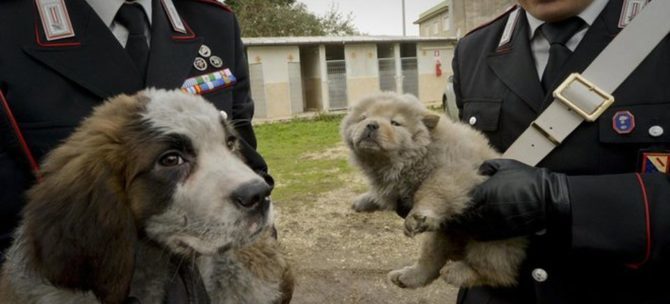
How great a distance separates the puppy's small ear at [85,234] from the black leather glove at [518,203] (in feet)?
5.47

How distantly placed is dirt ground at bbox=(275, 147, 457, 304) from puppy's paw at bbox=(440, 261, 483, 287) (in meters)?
2.00

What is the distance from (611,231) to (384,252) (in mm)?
4560

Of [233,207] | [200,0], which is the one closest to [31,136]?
[233,207]

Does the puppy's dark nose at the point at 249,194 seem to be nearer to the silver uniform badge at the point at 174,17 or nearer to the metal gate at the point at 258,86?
the silver uniform badge at the point at 174,17

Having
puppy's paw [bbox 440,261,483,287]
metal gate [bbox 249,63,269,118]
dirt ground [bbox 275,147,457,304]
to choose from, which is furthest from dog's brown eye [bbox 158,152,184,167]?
metal gate [bbox 249,63,269,118]

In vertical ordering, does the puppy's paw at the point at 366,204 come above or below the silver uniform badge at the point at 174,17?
below

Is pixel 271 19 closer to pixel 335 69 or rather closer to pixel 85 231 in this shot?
pixel 335 69

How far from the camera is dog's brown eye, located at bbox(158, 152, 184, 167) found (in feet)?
6.19

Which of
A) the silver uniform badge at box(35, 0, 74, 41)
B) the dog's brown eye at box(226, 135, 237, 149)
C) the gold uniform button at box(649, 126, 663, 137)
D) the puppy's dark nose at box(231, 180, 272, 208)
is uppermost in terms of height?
the silver uniform badge at box(35, 0, 74, 41)

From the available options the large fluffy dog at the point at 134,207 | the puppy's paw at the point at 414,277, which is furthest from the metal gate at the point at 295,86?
the large fluffy dog at the point at 134,207

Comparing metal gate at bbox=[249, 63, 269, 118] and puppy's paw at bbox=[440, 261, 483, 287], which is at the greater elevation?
metal gate at bbox=[249, 63, 269, 118]

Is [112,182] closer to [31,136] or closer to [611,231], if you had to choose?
[31,136]

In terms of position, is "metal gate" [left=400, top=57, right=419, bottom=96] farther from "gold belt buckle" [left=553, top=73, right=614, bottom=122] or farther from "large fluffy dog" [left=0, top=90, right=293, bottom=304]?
"large fluffy dog" [left=0, top=90, right=293, bottom=304]

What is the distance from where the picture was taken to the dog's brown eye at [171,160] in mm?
1887
